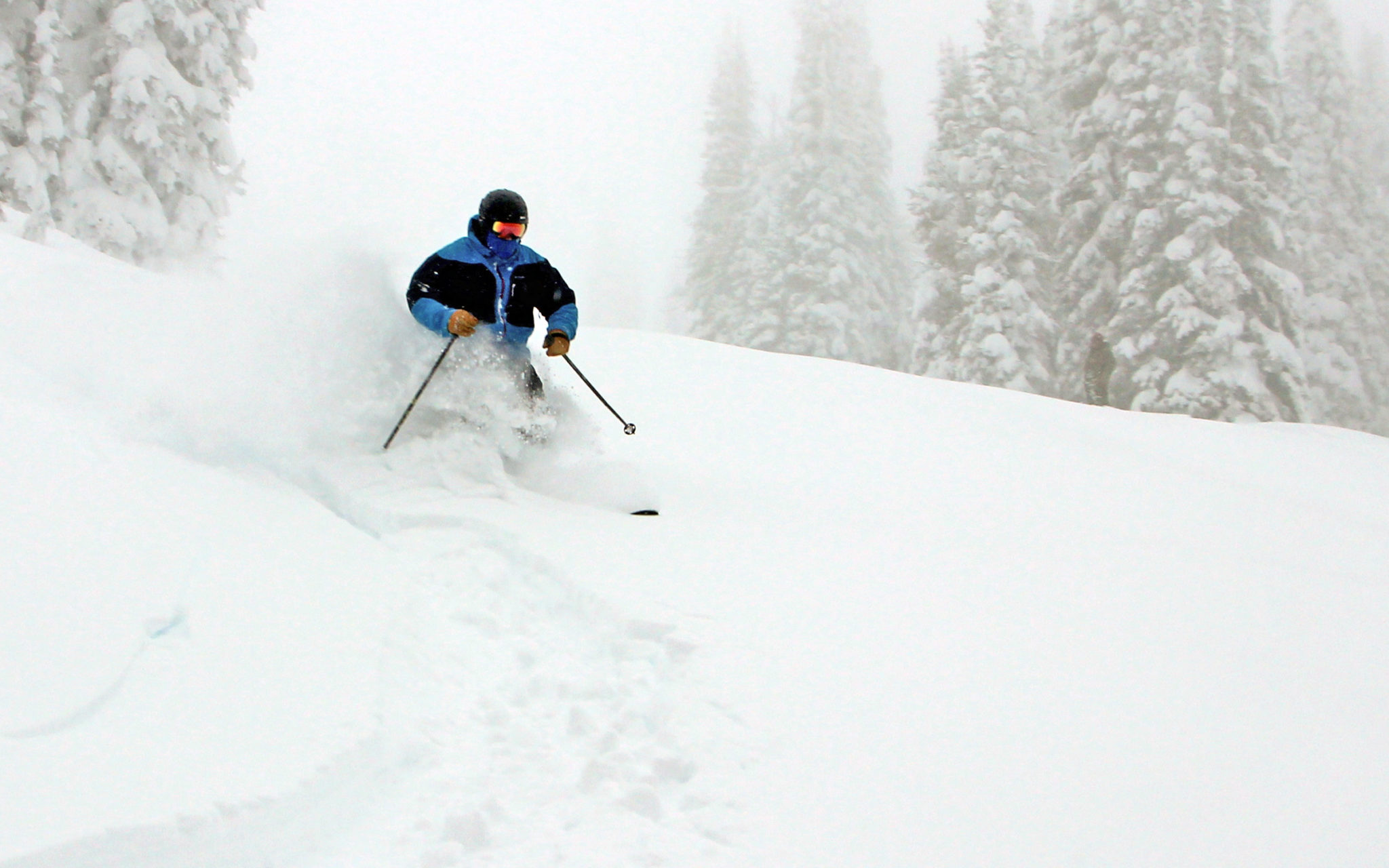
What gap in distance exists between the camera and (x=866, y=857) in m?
2.45

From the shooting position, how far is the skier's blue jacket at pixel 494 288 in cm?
638

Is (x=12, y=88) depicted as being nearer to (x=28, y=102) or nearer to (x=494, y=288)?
(x=28, y=102)

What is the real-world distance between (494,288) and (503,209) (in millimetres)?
583

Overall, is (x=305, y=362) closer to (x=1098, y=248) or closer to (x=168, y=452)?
(x=168, y=452)

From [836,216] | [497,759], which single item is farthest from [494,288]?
[836,216]

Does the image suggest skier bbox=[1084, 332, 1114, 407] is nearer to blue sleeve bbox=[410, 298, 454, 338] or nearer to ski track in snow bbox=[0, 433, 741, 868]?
blue sleeve bbox=[410, 298, 454, 338]

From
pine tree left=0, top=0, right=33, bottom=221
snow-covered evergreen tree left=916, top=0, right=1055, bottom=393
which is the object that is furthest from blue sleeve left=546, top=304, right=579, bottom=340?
snow-covered evergreen tree left=916, top=0, right=1055, bottom=393

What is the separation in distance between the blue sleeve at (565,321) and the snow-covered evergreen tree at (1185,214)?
1306 cm

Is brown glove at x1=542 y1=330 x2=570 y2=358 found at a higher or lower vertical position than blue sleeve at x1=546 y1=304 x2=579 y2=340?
lower

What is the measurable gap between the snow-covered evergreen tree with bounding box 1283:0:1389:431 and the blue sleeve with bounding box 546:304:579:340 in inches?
773

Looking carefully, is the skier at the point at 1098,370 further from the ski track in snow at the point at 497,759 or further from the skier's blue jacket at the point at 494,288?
the ski track in snow at the point at 497,759

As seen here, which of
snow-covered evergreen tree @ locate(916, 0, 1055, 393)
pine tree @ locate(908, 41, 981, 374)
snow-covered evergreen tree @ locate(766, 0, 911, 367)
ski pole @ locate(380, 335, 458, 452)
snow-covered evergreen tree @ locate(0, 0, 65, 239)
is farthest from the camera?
snow-covered evergreen tree @ locate(766, 0, 911, 367)

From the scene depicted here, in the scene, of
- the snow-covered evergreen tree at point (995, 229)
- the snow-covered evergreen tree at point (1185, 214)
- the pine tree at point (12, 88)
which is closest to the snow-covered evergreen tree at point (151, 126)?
the pine tree at point (12, 88)

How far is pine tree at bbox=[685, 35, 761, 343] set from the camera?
28.0m
